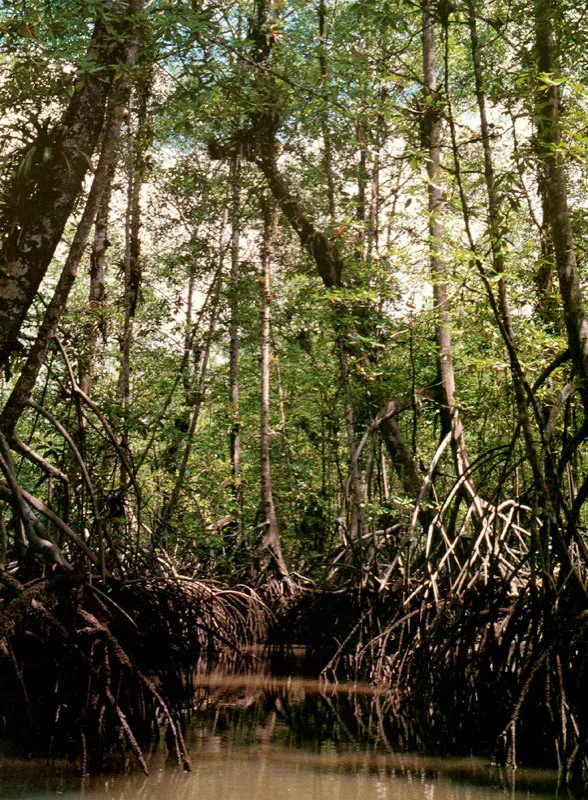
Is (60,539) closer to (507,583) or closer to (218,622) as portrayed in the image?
(507,583)

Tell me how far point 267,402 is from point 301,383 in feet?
9.69

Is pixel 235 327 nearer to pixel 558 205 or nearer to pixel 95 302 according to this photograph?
pixel 95 302

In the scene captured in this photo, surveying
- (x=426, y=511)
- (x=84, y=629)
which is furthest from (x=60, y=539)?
(x=426, y=511)

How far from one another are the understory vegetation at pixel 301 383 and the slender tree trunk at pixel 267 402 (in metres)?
0.06

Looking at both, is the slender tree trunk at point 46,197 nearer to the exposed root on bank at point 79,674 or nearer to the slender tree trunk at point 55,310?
the slender tree trunk at point 55,310

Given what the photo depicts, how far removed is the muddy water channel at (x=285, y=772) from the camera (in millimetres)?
3945

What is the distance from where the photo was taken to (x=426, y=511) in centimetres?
935

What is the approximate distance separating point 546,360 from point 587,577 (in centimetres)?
411

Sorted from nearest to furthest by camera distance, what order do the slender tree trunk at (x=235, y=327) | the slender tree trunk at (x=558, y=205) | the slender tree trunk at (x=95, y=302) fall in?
the slender tree trunk at (x=558, y=205), the slender tree trunk at (x=95, y=302), the slender tree trunk at (x=235, y=327)

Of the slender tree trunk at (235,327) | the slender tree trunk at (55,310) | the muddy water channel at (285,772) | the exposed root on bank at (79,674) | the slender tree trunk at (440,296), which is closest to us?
the muddy water channel at (285,772)

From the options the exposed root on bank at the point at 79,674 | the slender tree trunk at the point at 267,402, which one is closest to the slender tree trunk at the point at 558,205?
the exposed root on bank at the point at 79,674

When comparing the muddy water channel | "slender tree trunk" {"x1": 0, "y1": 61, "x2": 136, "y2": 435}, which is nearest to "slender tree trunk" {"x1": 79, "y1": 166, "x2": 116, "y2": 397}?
"slender tree trunk" {"x1": 0, "y1": 61, "x2": 136, "y2": 435}

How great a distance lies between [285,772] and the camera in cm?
442

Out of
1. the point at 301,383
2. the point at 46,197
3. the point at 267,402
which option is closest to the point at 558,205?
the point at 46,197
